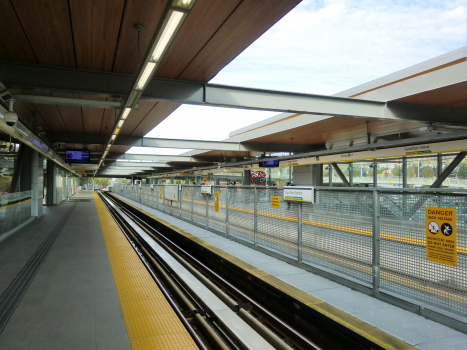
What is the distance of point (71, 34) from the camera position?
4711mm

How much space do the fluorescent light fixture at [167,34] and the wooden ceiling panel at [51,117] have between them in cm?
692

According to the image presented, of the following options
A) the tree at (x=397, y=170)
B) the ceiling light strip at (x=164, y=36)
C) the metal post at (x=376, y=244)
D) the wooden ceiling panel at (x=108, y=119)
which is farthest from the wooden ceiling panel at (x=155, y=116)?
the tree at (x=397, y=170)

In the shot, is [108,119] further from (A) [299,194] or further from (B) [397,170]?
(B) [397,170]

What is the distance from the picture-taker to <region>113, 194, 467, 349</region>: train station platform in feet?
11.0

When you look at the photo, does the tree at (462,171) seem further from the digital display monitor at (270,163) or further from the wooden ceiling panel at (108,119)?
the wooden ceiling panel at (108,119)

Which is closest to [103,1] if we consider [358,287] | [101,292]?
[101,292]

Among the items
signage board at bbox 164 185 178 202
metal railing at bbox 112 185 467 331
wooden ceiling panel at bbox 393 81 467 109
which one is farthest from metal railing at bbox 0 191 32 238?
wooden ceiling panel at bbox 393 81 467 109

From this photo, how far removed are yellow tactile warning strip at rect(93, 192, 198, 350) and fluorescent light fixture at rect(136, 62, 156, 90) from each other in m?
3.34

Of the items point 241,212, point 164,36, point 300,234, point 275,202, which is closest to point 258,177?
point 241,212

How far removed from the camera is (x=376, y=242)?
461 cm

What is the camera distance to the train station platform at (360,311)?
3.34 m

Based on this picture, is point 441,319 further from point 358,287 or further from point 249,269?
point 249,269

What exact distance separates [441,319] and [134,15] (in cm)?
541

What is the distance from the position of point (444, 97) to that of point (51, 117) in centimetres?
1186
